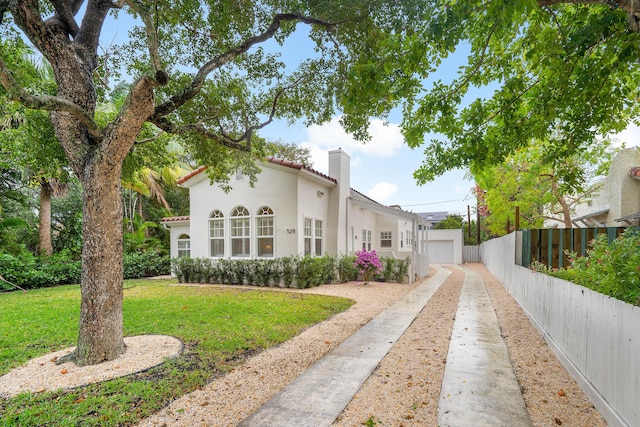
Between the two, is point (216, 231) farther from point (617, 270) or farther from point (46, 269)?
point (617, 270)

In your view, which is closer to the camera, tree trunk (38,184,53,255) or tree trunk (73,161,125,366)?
tree trunk (73,161,125,366)

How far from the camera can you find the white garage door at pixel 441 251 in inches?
1258

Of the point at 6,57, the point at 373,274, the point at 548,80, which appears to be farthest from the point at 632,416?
the point at 373,274

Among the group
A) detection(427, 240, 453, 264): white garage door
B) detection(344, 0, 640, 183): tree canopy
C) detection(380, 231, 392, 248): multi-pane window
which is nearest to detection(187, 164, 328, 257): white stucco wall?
detection(344, 0, 640, 183): tree canopy

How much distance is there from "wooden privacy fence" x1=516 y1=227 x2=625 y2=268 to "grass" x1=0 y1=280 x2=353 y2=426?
479cm

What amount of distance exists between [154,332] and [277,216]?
24.9 ft

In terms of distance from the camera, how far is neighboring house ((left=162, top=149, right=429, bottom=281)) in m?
13.4

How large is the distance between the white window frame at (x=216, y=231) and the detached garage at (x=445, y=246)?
22509mm

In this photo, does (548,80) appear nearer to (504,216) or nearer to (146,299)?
(146,299)

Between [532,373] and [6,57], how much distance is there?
1077 cm

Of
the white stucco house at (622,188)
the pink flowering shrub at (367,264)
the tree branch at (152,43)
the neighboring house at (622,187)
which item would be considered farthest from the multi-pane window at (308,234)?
the neighboring house at (622,187)

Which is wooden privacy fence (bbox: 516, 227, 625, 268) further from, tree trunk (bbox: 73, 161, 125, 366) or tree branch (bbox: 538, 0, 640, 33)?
tree trunk (bbox: 73, 161, 125, 366)

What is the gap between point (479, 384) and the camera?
424cm

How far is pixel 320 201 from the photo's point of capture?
14992 millimetres
